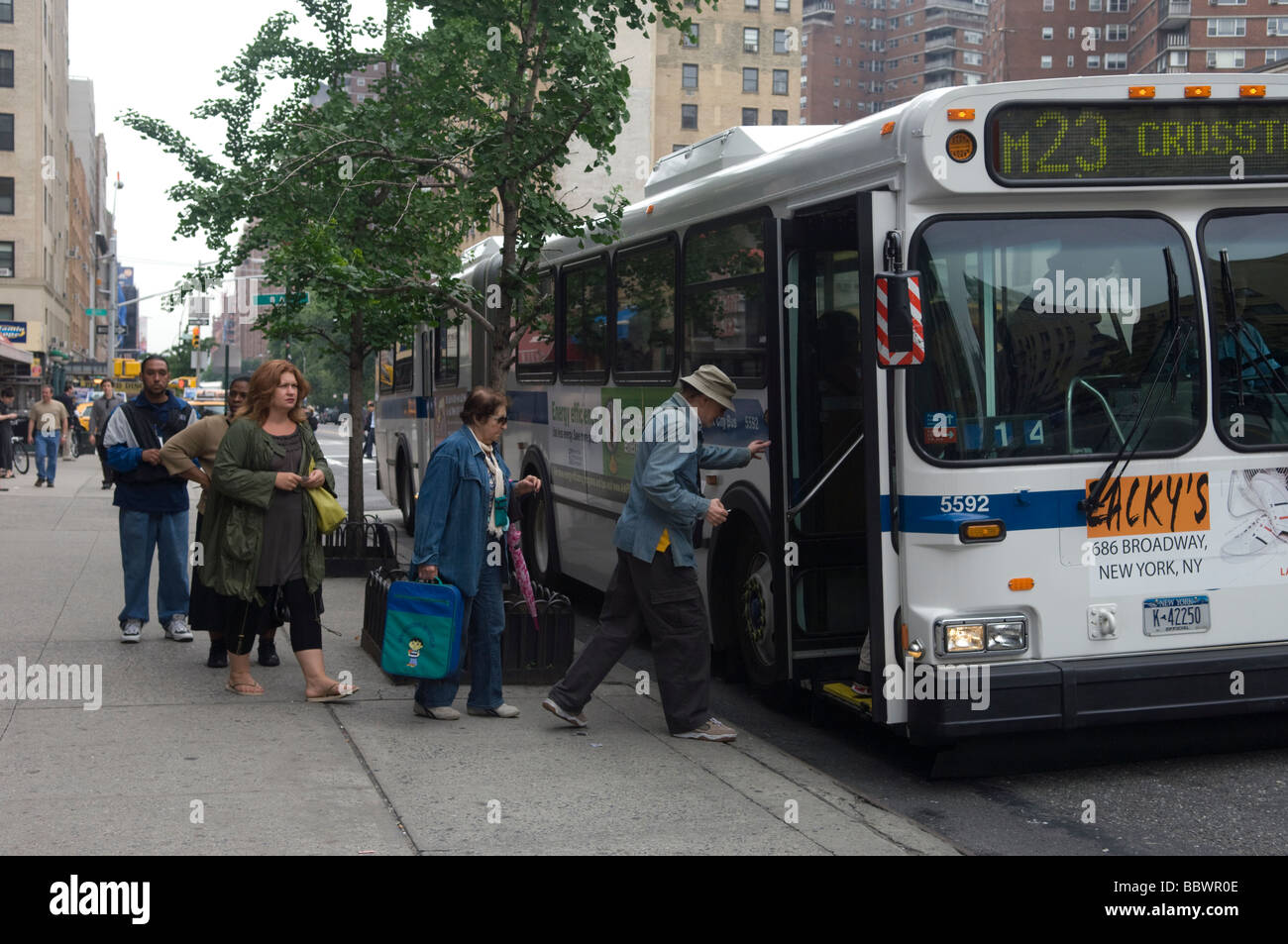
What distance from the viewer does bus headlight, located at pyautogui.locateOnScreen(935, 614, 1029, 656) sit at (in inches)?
245

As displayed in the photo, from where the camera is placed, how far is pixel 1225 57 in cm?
10606

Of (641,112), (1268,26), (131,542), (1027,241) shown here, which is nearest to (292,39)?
(131,542)

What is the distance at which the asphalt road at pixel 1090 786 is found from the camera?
19.1 feet

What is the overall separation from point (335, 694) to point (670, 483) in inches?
92.1

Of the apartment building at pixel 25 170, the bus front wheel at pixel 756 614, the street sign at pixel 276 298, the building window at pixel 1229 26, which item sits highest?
the building window at pixel 1229 26

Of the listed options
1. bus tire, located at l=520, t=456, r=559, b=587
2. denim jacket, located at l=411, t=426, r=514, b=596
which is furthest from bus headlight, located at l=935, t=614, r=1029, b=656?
bus tire, located at l=520, t=456, r=559, b=587

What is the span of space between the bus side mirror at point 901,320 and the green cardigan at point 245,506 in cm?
302

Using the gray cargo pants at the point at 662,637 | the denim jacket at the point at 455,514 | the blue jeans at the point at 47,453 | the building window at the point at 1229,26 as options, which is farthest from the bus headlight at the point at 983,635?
the building window at the point at 1229,26

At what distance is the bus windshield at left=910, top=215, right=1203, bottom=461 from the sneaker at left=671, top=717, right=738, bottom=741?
6.03ft

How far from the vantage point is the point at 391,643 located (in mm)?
7469

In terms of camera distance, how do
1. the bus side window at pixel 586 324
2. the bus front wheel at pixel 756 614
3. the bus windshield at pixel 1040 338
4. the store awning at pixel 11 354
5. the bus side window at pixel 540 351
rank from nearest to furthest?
1. the bus windshield at pixel 1040 338
2. the bus front wheel at pixel 756 614
3. the bus side window at pixel 586 324
4. the bus side window at pixel 540 351
5. the store awning at pixel 11 354

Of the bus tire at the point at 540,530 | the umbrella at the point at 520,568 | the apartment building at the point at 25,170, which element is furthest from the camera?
the apartment building at the point at 25,170

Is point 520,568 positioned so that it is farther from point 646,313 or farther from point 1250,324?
point 1250,324

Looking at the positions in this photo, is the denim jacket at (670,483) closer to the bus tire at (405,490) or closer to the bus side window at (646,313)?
the bus side window at (646,313)
